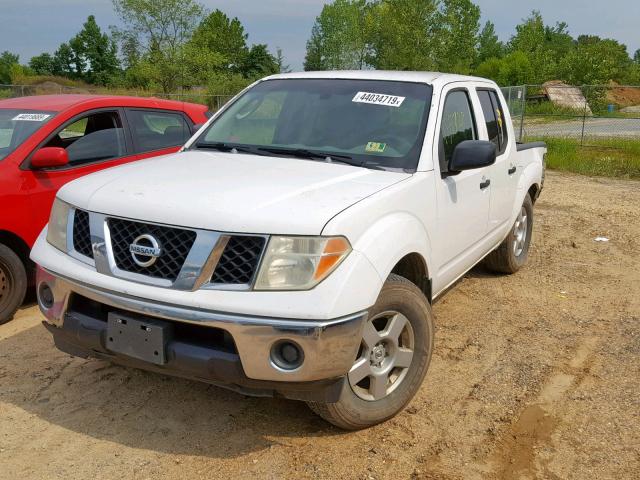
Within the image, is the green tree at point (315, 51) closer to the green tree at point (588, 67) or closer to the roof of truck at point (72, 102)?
the green tree at point (588, 67)

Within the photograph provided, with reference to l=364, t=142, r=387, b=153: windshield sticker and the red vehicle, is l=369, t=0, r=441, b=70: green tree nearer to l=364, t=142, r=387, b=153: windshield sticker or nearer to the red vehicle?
the red vehicle

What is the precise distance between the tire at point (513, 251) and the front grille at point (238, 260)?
11.7 ft

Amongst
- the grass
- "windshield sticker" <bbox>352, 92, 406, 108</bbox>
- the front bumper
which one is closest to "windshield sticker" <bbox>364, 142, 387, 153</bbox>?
"windshield sticker" <bbox>352, 92, 406, 108</bbox>

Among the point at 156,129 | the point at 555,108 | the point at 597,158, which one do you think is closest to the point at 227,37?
the point at 555,108

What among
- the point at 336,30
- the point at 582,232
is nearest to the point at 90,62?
the point at 336,30

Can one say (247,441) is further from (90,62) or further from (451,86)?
(90,62)

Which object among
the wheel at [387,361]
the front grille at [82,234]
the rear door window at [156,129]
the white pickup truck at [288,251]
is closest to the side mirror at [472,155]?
the white pickup truck at [288,251]

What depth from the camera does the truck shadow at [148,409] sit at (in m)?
3.21

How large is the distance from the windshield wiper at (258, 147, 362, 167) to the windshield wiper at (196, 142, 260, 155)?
8 cm

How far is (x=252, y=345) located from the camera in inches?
105

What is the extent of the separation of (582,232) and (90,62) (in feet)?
294

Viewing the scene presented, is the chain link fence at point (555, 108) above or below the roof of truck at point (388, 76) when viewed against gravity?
below

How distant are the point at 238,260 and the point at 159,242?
15.1 inches

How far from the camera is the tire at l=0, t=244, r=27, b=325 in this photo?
15.3 feet
